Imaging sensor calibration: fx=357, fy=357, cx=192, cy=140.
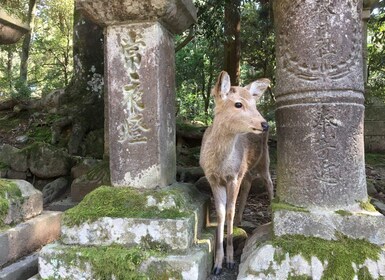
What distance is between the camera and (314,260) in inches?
92.3

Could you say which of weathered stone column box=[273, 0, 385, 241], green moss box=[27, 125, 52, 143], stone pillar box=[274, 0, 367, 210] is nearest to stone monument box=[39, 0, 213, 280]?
weathered stone column box=[273, 0, 385, 241]

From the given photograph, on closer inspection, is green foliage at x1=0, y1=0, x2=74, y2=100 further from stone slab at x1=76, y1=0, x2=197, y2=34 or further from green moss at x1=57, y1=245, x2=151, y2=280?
green moss at x1=57, y1=245, x2=151, y2=280

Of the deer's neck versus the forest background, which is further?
the forest background

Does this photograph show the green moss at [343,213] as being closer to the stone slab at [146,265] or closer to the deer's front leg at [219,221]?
the deer's front leg at [219,221]

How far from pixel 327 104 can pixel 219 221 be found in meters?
1.22

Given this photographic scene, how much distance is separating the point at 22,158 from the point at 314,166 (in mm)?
5967

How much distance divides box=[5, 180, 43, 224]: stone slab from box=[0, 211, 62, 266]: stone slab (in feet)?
0.19

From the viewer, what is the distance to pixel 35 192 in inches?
137

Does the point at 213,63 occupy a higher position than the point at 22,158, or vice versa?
the point at 213,63

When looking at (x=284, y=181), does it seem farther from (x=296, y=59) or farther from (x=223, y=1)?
(x=223, y=1)

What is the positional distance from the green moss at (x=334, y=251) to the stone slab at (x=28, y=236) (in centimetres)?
210

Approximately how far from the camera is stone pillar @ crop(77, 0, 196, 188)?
2779 millimetres

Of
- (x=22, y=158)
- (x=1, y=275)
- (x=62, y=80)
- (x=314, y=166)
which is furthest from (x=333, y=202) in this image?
(x=62, y=80)

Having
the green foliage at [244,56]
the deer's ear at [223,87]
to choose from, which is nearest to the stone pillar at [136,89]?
the deer's ear at [223,87]
